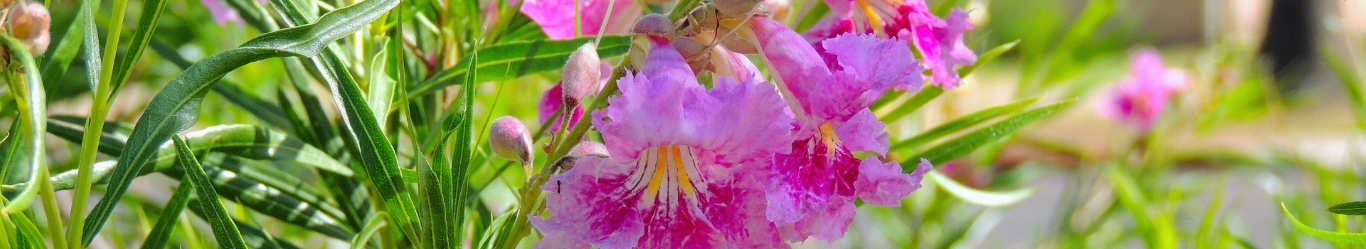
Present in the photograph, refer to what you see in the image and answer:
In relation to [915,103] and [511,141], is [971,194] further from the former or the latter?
[511,141]

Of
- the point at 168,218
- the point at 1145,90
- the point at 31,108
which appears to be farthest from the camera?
the point at 1145,90

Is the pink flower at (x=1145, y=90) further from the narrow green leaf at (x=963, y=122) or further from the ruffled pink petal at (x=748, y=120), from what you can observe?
the ruffled pink petal at (x=748, y=120)

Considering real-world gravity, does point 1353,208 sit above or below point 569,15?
below

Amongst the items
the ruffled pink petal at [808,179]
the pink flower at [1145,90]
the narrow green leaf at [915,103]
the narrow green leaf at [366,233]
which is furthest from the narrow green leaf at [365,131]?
the pink flower at [1145,90]

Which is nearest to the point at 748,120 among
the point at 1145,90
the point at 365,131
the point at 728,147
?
the point at 728,147

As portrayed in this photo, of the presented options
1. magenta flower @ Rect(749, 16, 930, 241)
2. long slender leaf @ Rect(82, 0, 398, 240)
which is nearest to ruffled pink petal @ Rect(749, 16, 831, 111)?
magenta flower @ Rect(749, 16, 930, 241)

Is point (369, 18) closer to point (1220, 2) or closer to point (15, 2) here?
point (15, 2)

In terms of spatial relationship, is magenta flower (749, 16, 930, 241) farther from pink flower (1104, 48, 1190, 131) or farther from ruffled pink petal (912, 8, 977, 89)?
pink flower (1104, 48, 1190, 131)
